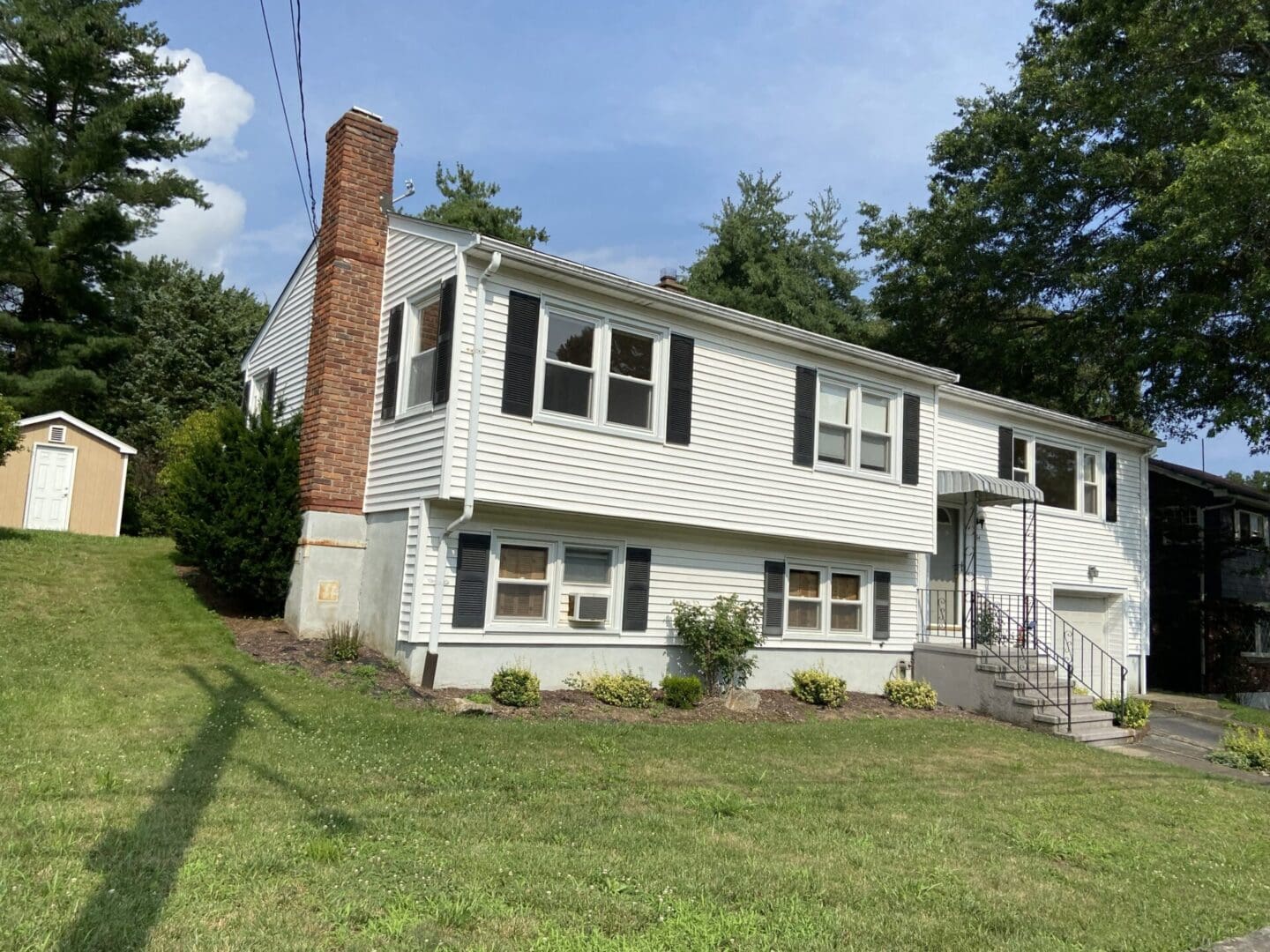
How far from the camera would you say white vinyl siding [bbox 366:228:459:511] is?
11.2 m

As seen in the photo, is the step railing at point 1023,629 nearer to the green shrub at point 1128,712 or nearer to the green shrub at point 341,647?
the green shrub at point 1128,712

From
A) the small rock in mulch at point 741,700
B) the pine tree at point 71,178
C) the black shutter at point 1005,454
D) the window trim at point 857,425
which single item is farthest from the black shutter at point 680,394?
the pine tree at point 71,178

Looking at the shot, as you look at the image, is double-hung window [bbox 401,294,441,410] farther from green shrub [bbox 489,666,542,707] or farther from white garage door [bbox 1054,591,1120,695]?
white garage door [bbox 1054,591,1120,695]

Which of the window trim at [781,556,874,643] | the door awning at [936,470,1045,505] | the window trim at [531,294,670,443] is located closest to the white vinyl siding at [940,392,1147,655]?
the door awning at [936,470,1045,505]

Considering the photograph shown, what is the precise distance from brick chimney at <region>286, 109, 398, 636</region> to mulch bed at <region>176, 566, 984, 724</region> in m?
0.59

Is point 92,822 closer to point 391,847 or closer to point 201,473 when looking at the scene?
point 391,847

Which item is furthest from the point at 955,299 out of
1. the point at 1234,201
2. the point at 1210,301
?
the point at 1234,201

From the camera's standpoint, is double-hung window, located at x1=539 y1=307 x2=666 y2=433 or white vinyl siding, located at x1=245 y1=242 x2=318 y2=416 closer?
double-hung window, located at x1=539 y1=307 x2=666 y2=433

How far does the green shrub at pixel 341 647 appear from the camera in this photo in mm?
11219

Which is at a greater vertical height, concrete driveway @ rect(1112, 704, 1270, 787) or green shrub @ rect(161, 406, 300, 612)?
green shrub @ rect(161, 406, 300, 612)

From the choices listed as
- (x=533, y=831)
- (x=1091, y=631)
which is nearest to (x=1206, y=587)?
(x=1091, y=631)

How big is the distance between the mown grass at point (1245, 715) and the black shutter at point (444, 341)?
47.4 ft

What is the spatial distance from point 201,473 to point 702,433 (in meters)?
6.63

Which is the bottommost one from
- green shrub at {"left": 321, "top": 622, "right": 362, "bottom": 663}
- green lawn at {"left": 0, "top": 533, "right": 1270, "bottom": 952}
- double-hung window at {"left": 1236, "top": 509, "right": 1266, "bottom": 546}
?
green lawn at {"left": 0, "top": 533, "right": 1270, "bottom": 952}
